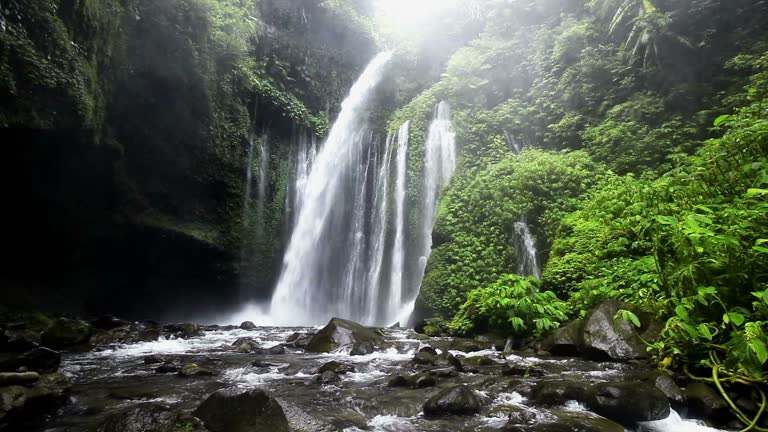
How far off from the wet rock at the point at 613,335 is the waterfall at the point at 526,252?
356cm

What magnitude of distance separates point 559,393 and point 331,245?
43.6ft

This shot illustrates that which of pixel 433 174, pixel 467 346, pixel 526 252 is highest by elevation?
pixel 433 174

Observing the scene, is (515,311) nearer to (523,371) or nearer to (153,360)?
(523,371)

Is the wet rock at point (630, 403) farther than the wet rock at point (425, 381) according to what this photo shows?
No

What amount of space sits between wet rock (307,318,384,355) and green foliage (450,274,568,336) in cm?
215

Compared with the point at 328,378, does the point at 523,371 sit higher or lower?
higher

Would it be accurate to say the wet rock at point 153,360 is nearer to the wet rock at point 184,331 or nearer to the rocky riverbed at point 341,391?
the rocky riverbed at point 341,391

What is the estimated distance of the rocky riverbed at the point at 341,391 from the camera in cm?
352

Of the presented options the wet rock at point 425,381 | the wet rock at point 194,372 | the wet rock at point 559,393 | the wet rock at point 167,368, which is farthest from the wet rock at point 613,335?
the wet rock at point 167,368

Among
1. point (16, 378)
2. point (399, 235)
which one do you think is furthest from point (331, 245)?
point (16, 378)

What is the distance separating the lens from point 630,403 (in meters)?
3.62

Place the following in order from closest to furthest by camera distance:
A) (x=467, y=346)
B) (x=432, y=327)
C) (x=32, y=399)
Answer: (x=32, y=399)
(x=467, y=346)
(x=432, y=327)

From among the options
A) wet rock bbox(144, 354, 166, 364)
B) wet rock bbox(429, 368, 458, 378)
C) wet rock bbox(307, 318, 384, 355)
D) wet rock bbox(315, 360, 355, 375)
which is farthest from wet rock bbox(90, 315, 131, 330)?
wet rock bbox(429, 368, 458, 378)

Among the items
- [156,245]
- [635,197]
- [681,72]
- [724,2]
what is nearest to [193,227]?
[156,245]
